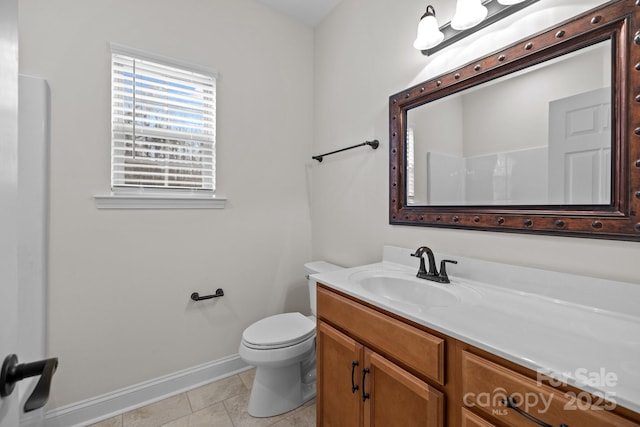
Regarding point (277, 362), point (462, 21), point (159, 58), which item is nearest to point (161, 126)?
point (159, 58)

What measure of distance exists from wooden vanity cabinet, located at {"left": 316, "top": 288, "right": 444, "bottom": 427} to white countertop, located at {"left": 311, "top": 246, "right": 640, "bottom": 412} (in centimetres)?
9

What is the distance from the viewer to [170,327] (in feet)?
5.86

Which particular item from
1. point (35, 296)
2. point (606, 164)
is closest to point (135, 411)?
point (35, 296)

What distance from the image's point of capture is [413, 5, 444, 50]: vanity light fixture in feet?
4.32

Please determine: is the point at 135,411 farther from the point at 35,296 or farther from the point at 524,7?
the point at 524,7

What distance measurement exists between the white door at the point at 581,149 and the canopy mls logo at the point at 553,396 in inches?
25.3

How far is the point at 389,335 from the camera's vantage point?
0.98 metres

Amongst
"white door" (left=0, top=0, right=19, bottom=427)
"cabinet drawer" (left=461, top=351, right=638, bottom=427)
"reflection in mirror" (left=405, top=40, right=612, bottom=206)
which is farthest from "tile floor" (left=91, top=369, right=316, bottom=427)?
"reflection in mirror" (left=405, top=40, right=612, bottom=206)

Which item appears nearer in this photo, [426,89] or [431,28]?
[431,28]

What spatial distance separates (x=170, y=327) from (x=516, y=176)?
2.10 m

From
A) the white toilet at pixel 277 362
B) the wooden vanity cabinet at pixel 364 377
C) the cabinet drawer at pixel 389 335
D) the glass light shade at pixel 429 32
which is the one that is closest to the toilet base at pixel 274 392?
the white toilet at pixel 277 362

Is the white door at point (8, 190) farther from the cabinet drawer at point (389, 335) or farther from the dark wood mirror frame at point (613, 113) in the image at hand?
the dark wood mirror frame at point (613, 113)

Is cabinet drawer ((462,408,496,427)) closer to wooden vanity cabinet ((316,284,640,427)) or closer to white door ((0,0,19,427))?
wooden vanity cabinet ((316,284,640,427))

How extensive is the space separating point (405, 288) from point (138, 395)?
172 centimetres
